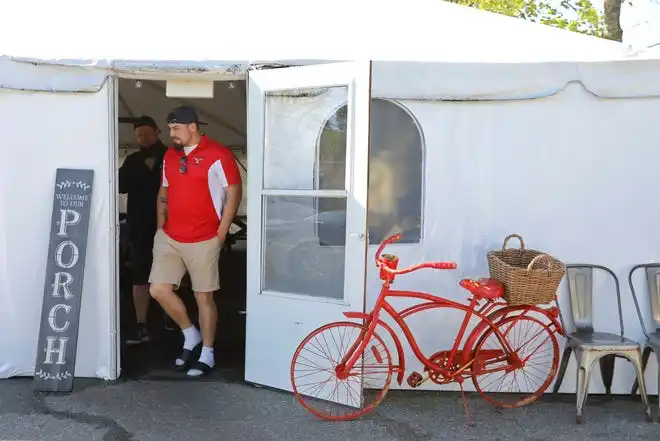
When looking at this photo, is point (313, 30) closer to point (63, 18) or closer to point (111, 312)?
point (63, 18)

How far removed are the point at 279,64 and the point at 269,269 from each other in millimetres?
1375

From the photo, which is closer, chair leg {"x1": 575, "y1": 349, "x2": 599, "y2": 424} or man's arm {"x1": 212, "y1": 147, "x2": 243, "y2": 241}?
chair leg {"x1": 575, "y1": 349, "x2": 599, "y2": 424}

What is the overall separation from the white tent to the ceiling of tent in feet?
8.43

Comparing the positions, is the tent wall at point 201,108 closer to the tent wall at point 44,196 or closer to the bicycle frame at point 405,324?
the tent wall at point 44,196

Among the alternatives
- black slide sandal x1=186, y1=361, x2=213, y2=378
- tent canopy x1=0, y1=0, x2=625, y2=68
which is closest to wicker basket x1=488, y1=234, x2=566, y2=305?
tent canopy x1=0, y1=0, x2=625, y2=68

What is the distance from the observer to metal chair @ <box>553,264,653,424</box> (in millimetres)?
4129

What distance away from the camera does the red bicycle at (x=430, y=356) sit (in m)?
4.05

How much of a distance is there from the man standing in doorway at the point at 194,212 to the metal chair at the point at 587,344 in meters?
2.38

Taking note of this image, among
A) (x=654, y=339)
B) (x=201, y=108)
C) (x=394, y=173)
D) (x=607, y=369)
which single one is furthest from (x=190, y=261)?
(x=201, y=108)

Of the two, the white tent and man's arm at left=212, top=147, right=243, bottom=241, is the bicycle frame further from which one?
man's arm at left=212, top=147, right=243, bottom=241

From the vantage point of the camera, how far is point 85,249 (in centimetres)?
457

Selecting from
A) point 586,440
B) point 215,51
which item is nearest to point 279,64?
point 215,51

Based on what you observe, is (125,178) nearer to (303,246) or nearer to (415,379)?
(303,246)

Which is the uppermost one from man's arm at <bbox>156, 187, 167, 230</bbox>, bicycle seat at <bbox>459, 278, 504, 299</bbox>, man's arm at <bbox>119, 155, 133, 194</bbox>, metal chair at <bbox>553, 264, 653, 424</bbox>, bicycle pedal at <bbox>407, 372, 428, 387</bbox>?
Result: man's arm at <bbox>119, 155, 133, 194</bbox>
